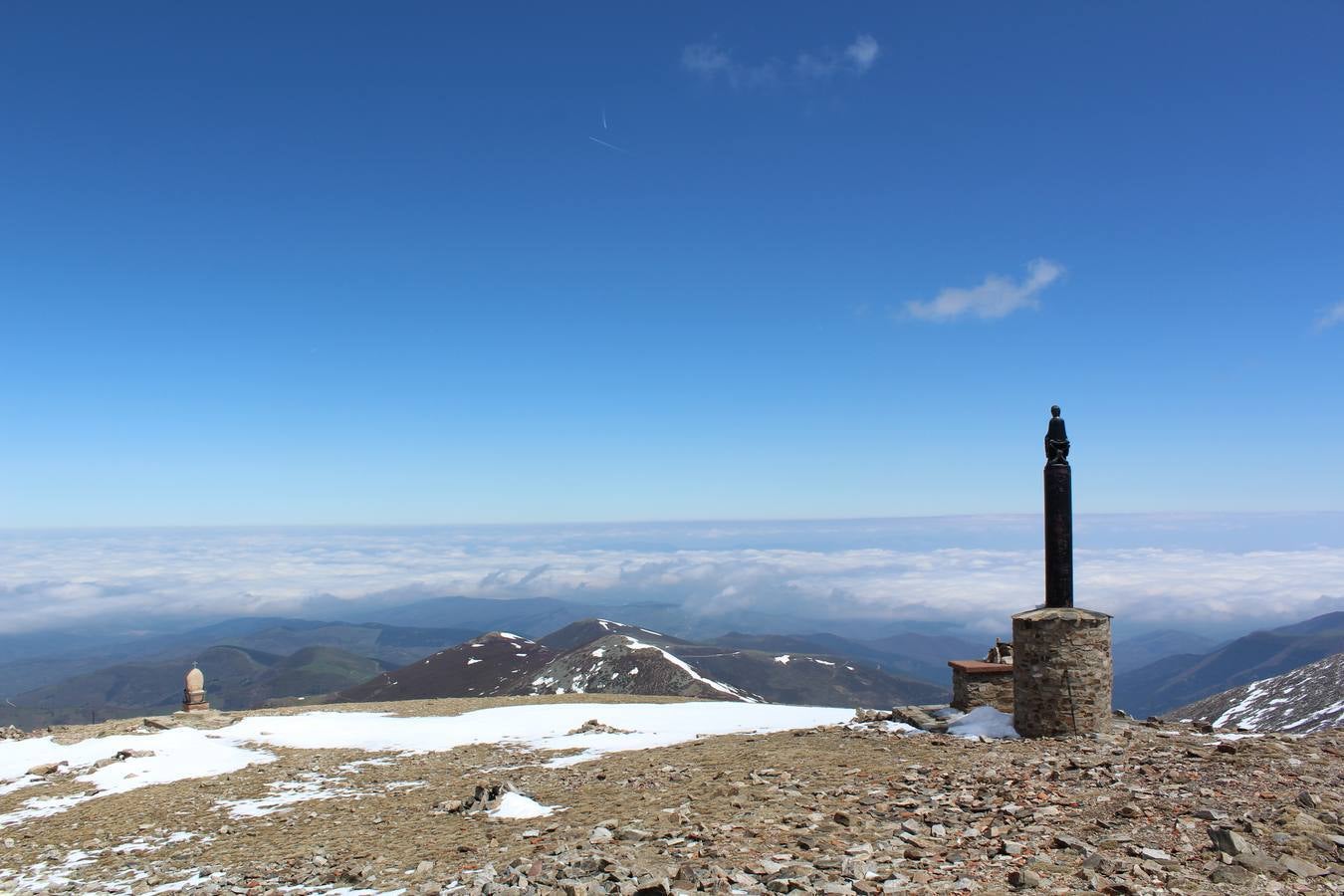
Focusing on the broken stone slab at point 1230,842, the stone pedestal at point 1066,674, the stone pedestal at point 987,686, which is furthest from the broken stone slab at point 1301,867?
the stone pedestal at point 987,686

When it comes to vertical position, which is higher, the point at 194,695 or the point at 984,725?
the point at 984,725

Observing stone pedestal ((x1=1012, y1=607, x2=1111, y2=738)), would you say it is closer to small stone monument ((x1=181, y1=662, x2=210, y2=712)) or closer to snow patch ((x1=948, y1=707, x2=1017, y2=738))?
snow patch ((x1=948, y1=707, x2=1017, y2=738))

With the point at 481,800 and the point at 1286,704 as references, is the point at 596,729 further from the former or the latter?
the point at 1286,704

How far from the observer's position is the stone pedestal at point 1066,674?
56.4 ft

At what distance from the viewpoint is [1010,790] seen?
480 inches

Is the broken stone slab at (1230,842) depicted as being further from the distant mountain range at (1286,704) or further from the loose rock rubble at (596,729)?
the distant mountain range at (1286,704)

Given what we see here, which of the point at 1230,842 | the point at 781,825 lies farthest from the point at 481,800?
the point at 1230,842

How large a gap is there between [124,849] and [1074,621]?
68.1 ft

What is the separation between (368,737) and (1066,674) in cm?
2258

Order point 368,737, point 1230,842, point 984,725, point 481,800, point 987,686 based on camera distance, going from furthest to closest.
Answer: point 368,737, point 987,686, point 984,725, point 481,800, point 1230,842

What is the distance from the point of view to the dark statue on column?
1977 cm

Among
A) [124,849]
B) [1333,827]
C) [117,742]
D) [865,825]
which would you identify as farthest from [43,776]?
[1333,827]

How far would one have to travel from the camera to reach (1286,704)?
84.1 m

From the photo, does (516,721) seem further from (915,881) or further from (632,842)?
(915,881)
